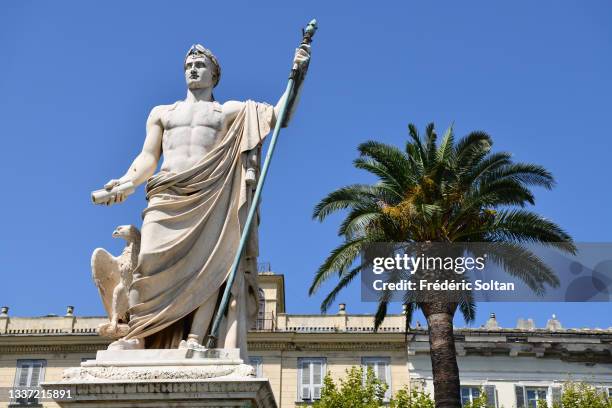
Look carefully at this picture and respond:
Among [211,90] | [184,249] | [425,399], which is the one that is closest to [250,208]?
[184,249]

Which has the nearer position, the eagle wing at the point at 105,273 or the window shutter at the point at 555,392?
the eagle wing at the point at 105,273

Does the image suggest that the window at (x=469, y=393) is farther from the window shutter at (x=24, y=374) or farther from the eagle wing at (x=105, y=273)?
the eagle wing at (x=105, y=273)

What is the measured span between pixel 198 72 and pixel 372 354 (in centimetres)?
3737

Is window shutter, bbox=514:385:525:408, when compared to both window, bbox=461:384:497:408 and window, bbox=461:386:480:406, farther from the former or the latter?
window, bbox=461:386:480:406

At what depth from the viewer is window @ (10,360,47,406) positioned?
45.0 metres

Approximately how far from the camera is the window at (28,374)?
4503 cm

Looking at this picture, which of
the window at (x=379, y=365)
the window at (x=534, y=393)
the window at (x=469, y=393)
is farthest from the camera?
the window at (x=379, y=365)

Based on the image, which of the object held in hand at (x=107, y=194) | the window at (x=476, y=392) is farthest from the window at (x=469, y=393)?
the object held in hand at (x=107, y=194)

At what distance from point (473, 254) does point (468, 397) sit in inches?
802

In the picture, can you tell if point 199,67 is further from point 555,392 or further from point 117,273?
point 555,392

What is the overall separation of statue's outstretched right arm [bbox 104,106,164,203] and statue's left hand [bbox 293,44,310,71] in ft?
4.70

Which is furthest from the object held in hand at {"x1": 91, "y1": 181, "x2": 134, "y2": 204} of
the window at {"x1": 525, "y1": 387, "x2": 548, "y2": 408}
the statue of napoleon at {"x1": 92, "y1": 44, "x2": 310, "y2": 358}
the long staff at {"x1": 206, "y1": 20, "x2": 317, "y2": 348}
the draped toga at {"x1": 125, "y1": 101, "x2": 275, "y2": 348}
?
the window at {"x1": 525, "y1": 387, "x2": 548, "y2": 408}

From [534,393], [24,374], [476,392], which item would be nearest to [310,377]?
[476,392]

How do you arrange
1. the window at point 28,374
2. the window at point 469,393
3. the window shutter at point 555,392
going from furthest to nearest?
the window at point 28,374 < the window shutter at point 555,392 < the window at point 469,393
